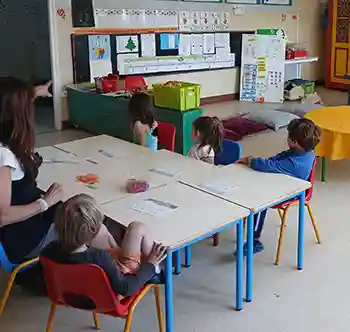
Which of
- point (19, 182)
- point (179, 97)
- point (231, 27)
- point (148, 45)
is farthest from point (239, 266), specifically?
point (231, 27)

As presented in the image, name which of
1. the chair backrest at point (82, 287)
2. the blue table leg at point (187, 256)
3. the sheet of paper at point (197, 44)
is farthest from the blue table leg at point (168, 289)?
the sheet of paper at point (197, 44)

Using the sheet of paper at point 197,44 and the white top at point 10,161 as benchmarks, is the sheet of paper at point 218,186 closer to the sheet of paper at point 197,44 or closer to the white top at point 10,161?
the white top at point 10,161

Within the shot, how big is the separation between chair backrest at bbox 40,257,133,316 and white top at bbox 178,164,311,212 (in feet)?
2.58

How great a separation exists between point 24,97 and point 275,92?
240 inches

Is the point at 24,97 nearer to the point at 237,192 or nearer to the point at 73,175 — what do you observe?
the point at 73,175

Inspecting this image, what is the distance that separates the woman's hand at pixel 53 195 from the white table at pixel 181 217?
8.8 inches

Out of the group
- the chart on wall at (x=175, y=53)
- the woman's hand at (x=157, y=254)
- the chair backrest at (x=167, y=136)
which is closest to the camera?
the woman's hand at (x=157, y=254)

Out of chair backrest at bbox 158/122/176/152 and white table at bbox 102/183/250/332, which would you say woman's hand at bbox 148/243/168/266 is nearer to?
white table at bbox 102/183/250/332

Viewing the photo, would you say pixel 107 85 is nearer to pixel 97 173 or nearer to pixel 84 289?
pixel 97 173

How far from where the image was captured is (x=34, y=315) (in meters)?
2.49

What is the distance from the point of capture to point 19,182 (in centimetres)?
232

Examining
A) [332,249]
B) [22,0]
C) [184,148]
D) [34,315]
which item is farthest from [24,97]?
[22,0]

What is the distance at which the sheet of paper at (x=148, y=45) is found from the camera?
23.1 feet

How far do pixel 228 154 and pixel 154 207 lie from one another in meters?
1.11
